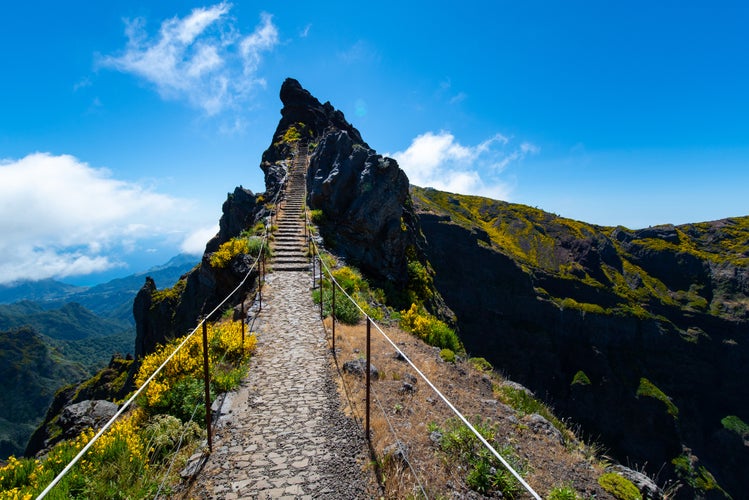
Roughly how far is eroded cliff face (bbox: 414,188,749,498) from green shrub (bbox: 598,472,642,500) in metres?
46.2

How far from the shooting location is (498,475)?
5.17 metres

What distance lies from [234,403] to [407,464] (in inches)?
162

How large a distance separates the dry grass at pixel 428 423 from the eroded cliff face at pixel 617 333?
1728 inches

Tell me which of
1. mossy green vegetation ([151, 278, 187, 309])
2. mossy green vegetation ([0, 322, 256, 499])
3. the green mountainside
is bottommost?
the green mountainside

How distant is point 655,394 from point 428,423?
5699 centimetres

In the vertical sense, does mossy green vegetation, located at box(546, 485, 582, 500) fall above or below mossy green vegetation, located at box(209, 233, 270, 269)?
below

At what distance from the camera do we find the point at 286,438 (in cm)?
640

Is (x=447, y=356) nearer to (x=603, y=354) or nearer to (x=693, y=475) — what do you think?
(x=693, y=475)

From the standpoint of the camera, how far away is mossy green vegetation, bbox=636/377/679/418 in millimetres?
46156

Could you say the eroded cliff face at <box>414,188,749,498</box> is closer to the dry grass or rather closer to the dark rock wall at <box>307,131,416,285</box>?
the dark rock wall at <box>307,131,416,285</box>

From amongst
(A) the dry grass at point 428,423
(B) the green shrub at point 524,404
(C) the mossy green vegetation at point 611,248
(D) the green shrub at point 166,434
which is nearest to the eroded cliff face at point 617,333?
(C) the mossy green vegetation at point 611,248

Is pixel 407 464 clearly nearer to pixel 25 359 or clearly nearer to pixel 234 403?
pixel 234 403

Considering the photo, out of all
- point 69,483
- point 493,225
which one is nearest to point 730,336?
point 493,225

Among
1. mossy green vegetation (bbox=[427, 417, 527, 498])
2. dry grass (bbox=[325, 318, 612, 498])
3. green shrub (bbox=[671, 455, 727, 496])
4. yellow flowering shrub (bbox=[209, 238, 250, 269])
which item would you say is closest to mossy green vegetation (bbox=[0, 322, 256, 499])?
dry grass (bbox=[325, 318, 612, 498])
